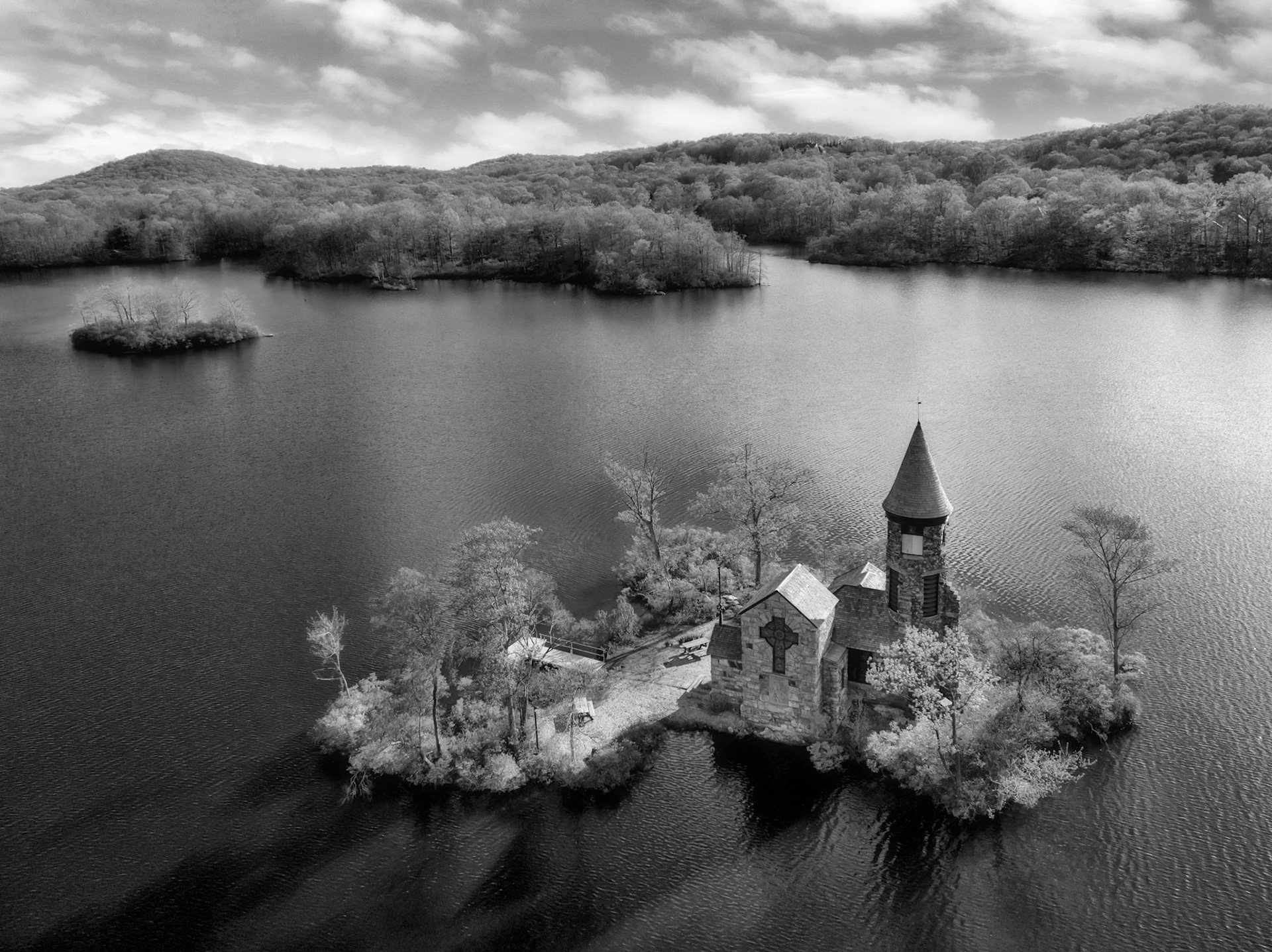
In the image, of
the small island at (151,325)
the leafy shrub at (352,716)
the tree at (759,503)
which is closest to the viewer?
the leafy shrub at (352,716)

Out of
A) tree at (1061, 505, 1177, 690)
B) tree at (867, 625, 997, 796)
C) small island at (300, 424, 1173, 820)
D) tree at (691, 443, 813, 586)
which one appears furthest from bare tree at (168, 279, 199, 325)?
tree at (1061, 505, 1177, 690)

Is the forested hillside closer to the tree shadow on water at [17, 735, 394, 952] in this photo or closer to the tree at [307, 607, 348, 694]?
the tree at [307, 607, 348, 694]

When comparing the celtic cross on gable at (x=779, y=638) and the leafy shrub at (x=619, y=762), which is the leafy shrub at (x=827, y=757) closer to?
the celtic cross on gable at (x=779, y=638)

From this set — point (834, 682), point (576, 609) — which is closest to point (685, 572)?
point (576, 609)

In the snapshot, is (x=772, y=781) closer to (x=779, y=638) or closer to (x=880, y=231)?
(x=779, y=638)

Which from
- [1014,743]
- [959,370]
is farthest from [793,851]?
[959,370]

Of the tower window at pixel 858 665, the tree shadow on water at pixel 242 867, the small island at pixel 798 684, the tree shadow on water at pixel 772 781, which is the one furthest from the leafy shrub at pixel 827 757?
the tree shadow on water at pixel 242 867
